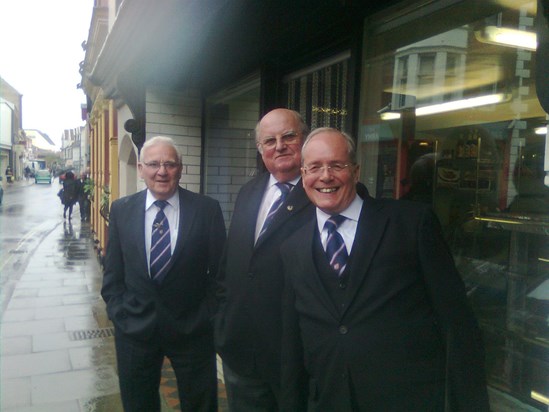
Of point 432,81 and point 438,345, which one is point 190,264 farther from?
point 432,81

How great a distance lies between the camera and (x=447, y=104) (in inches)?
111

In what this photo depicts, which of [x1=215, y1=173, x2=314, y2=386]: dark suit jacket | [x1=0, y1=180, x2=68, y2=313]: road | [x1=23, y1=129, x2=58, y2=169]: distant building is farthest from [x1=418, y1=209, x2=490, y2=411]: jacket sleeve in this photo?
[x1=23, y1=129, x2=58, y2=169]: distant building

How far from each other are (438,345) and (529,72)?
141cm

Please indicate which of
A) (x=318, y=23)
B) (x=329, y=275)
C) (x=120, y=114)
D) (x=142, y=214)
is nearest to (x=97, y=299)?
(x=120, y=114)

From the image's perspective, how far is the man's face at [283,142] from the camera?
2.38 metres

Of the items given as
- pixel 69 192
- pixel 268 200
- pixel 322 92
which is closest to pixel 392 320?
pixel 268 200

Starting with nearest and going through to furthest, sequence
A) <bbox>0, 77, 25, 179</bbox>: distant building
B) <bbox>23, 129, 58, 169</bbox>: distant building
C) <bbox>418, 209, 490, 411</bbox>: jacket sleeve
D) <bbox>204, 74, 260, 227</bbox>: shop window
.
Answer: <bbox>418, 209, 490, 411</bbox>: jacket sleeve
<bbox>204, 74, 260, 227</bbox>: shop window
<bbox>0, 77, 25, 179</bbox>: distant building
<bbox>23, 129, 58, 169</bbox>: distant building

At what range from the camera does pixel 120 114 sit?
27.7 feet

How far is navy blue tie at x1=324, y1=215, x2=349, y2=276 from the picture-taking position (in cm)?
184

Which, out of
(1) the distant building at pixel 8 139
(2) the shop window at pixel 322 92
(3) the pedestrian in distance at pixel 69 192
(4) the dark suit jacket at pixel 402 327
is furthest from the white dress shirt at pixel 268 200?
(1) the distant building at pixel 8 139

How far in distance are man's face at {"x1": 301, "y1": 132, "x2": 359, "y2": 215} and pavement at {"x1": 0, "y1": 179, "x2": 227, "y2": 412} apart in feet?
8.82

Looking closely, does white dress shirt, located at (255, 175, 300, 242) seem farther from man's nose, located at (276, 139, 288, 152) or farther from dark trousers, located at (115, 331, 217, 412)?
dark trousers, located at (115, 331, 217, 412)

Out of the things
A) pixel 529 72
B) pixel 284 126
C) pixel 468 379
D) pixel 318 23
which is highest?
pixel 318 23

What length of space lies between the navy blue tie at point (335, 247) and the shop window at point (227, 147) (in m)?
3.35
